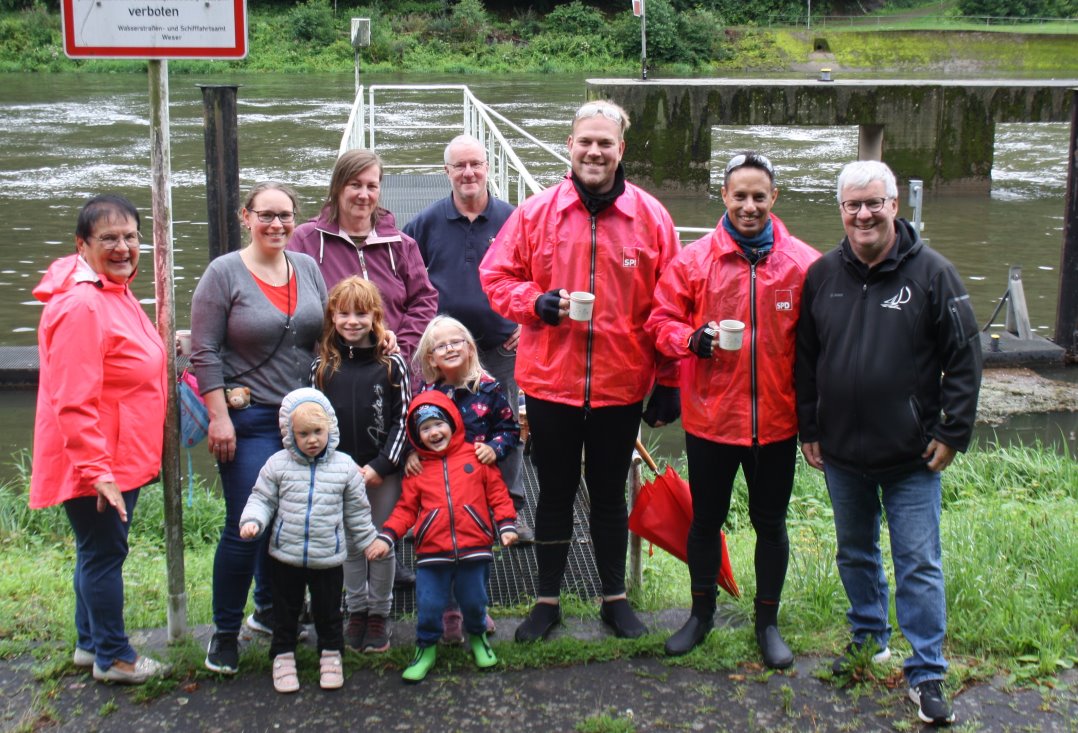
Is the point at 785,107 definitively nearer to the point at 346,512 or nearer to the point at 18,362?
the point at 18,362

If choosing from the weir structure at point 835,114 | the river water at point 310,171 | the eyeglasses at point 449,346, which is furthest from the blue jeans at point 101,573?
the weir structure at point 835,114

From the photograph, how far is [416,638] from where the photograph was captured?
3.94 meters

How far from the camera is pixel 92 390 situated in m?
3.48

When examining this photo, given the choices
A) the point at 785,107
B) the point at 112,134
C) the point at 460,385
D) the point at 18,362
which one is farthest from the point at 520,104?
the point at 460,385

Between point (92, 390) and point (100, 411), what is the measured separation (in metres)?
0.11

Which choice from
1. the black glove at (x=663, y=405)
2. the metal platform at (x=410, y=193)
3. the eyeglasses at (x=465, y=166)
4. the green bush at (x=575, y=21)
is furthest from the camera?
the green bush at (x=575, y=21)

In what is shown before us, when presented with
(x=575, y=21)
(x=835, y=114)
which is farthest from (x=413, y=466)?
(x=575, y=21)

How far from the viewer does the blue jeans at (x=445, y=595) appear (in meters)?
3.84

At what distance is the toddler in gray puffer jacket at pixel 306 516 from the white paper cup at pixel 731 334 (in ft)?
4.02

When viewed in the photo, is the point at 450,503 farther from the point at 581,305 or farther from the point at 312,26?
the point at 312,26

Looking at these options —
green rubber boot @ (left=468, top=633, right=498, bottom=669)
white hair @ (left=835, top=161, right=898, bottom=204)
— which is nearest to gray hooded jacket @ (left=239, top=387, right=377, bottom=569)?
green rubber boot @ (left=468, top=633, right=498, bottom=669)

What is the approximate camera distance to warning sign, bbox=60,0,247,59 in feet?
11.7

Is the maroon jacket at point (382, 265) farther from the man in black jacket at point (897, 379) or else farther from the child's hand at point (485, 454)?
the man in black jacket at point (897, 379)

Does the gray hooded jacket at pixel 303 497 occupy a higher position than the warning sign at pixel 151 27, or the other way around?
the warning sign at pixel 151 27
